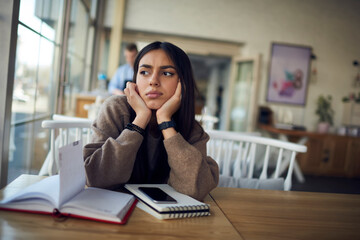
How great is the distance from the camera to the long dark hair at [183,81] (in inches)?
41.4

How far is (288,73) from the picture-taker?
18.2 ft

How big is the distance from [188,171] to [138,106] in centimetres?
32

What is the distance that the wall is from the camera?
5262 mm

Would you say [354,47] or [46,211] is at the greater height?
[354,47]

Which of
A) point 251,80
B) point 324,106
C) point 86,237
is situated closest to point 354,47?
point 324,106

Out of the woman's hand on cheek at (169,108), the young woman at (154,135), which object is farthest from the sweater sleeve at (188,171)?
the woman's hand on cheek at (169,108)

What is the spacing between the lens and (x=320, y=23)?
557 centimetres

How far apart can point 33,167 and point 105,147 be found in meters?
1.92

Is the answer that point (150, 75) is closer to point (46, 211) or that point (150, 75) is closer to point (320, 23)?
point (46, 211)

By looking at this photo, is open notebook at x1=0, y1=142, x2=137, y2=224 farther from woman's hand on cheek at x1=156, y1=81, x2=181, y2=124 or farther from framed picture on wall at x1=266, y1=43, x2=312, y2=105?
framed picture on wall at x1=266, y1=43, x2=312, y2=105

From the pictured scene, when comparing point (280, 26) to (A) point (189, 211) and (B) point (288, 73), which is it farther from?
(A) point (189, 211)

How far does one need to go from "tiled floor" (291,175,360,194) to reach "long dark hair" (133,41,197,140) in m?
3.14

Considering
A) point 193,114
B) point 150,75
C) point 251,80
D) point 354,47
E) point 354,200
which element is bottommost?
point 354,200

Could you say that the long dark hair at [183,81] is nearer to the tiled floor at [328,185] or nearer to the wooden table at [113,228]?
the wooden table at [113,228]
